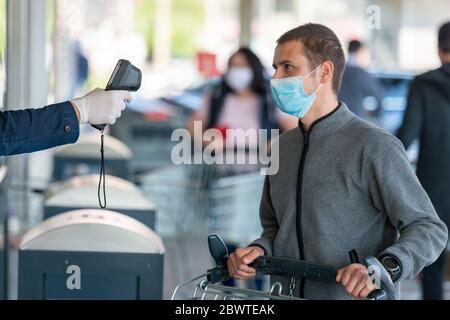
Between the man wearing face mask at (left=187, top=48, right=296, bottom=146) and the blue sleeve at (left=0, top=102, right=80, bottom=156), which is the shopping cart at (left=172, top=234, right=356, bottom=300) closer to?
the blue sleeve at (left=0, top=102, right=80, bottom=156)

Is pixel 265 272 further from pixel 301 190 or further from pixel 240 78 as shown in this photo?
pixel 240 78

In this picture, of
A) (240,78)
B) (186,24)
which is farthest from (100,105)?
(186,24)

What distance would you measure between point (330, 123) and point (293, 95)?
0.49ft

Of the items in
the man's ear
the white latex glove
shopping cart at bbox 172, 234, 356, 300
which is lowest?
shopping cart at bbox 172, 234, 356, 300

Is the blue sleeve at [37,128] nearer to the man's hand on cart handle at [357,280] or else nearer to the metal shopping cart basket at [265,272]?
the metal shopping cart basket at [265,272]

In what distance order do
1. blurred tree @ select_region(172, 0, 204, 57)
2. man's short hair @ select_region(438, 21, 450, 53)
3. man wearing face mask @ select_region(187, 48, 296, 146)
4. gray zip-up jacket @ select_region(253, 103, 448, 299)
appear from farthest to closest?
blurred tree @ select_region(172, 0, 204, 57), man wearing face mask @ select_region(187, 48, 296, 146), man's short hair @ select_region(438, 21, 450, 53), gray zip-up jacket @ select_region(253, 103, 448, 299)

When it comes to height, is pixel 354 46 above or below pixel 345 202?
above

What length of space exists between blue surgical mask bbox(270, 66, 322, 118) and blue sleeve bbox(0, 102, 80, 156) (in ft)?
2.44

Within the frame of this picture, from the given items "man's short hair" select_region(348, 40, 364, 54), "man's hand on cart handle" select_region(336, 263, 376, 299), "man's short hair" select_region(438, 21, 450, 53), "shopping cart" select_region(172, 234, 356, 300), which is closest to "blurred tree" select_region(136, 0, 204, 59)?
"man's short hair" select_region(348, 40, 364, 54)

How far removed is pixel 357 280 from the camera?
2629 millimetres

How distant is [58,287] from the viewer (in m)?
3.68

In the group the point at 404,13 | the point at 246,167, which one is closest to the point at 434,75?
the point at 246,167

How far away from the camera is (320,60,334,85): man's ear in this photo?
3.14 m

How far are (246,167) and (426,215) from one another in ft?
12.0
